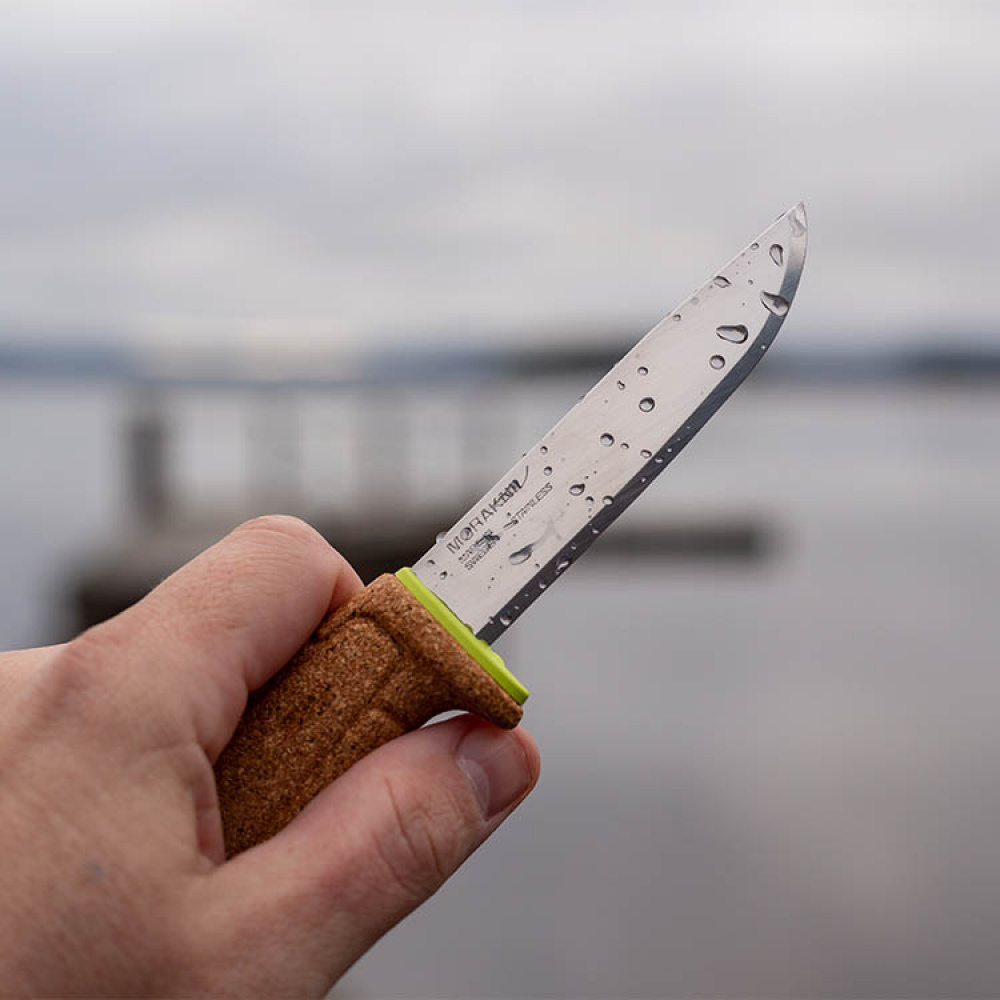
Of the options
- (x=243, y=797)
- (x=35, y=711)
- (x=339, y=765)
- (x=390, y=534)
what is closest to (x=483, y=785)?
(x=339, y=765)

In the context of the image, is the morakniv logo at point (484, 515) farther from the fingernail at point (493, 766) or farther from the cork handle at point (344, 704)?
the fingernail at point (493, 766)

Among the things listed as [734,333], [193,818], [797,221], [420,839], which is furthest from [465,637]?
[797,221]

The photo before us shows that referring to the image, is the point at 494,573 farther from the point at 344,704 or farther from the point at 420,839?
the point at 420,839

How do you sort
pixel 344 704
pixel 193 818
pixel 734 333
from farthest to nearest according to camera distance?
pixel 734 333, pixel 344 704, pixel 193 818

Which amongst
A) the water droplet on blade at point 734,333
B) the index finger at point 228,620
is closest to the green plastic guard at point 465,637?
the index finger at point 228,620

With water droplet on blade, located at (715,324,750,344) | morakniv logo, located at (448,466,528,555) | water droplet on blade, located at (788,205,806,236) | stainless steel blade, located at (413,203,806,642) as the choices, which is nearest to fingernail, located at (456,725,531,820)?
stainless steel blade, located at (413,203,806,642)

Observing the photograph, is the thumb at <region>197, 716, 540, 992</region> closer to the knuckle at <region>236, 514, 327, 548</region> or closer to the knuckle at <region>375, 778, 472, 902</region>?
the knuckle at <region>375, 778, 472, 902</region>

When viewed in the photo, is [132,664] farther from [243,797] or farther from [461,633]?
[461,633]
